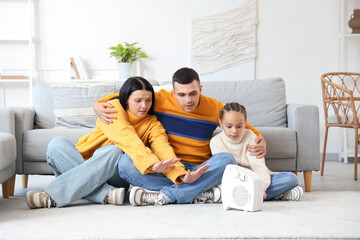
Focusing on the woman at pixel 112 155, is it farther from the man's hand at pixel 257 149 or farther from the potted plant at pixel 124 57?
the potted plant at pixel 124 57

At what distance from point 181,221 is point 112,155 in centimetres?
51

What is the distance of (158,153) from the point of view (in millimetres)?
2088

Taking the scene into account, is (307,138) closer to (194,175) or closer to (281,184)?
(281,184)

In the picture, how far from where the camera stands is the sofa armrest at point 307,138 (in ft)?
8.63

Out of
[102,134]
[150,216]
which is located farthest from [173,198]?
[102,134]

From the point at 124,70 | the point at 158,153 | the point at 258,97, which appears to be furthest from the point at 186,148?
the point at 124,70

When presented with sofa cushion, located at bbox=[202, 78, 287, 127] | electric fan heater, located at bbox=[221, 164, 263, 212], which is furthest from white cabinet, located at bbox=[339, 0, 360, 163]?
electric fan heater, located at bbox=[221, 164, 263, 212]

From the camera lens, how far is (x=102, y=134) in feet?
7.32

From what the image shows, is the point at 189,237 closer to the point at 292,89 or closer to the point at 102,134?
the point at 102,134

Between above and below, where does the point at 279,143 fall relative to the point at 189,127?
below

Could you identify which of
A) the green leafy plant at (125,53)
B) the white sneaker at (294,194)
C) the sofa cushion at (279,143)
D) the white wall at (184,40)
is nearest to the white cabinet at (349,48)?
the white wall at (184,40)

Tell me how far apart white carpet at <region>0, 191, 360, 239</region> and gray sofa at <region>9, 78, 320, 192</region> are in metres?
0.47

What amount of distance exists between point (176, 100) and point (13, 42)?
2796 mm

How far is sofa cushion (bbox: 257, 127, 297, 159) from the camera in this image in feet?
8.52
